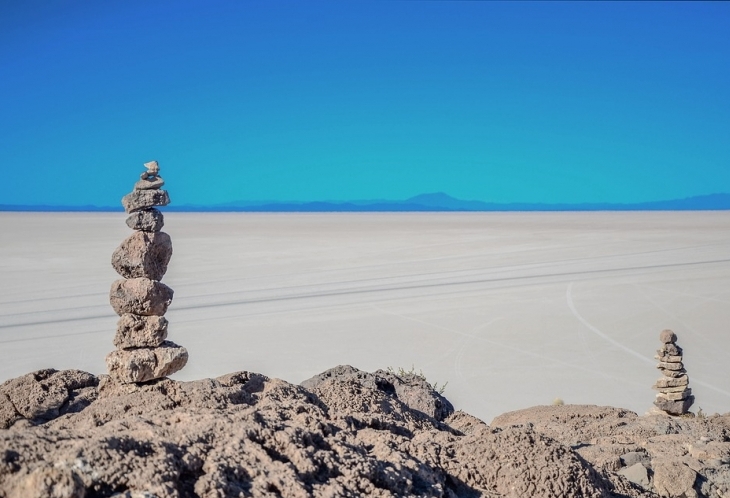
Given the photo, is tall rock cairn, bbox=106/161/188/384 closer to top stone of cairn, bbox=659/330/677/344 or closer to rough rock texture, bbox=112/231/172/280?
rough rock texture, bbox=112/231/172/280

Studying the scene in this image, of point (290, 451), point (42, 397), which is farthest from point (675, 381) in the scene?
point (290, 451)

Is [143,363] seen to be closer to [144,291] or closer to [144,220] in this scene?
[144,291]

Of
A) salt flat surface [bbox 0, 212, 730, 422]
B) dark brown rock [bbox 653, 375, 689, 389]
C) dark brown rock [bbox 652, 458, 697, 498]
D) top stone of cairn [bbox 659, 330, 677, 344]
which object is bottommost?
salt flat surface [bbox 0, 212, 730, 422]

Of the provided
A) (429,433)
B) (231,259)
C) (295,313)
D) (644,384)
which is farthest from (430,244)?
(429,433)

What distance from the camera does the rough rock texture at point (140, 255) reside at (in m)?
7.41

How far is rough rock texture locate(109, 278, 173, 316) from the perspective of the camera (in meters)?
7.40

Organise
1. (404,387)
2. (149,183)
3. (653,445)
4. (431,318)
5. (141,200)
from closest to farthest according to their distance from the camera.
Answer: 1. (653,445)
2. (141,200)
3. (149,183)
4. (404,387)
5. (431,318)

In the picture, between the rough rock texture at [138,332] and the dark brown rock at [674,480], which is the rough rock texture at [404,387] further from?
the dark brown rock at [674,480]

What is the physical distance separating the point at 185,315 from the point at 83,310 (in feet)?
12.0

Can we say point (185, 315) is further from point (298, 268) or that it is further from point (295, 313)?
point (298, 268)

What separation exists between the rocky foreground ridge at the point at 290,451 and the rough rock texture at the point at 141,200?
1.75 meters

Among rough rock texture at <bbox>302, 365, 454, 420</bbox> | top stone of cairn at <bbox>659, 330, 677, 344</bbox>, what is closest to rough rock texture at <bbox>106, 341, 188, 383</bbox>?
rough rock texture at <bbox>302, 365, 454, 420</bbox>

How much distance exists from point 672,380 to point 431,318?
11.7m

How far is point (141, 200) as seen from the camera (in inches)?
295
